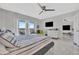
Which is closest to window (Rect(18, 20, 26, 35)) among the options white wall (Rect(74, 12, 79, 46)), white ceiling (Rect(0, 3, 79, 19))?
white ceiling (Rect(0, 3, 79, 19))

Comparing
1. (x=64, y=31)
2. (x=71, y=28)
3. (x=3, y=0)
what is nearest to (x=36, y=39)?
(x=64, y=31)

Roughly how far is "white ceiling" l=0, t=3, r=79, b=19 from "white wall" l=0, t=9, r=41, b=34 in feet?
0.29

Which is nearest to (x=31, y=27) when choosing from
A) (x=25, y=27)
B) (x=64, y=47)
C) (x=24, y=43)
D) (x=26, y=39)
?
(x=25, y=27)

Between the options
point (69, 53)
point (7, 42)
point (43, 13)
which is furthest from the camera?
point (43, 13)

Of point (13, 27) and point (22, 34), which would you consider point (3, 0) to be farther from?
point (22, 34)

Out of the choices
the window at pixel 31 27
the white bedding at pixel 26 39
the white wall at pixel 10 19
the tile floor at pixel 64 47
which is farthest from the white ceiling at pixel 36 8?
the tile floor at pixel 64 47

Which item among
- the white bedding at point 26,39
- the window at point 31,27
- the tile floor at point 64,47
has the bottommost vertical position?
the tile floor at point 64,47

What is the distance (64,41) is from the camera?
241 cm

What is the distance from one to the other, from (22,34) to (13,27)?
26 centimetres

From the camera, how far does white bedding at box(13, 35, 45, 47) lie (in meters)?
2.20

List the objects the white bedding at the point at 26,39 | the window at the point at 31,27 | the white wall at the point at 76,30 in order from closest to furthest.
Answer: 1. the white bedding at the point at 26,39
2. the white wall at the point at 76,30
3. the window at the point at 31,27

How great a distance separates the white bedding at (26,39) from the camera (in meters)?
2.20

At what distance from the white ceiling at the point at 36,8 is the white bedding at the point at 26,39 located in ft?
1.67

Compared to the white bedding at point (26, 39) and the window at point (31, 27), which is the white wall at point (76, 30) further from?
the window at point (31, 27)
